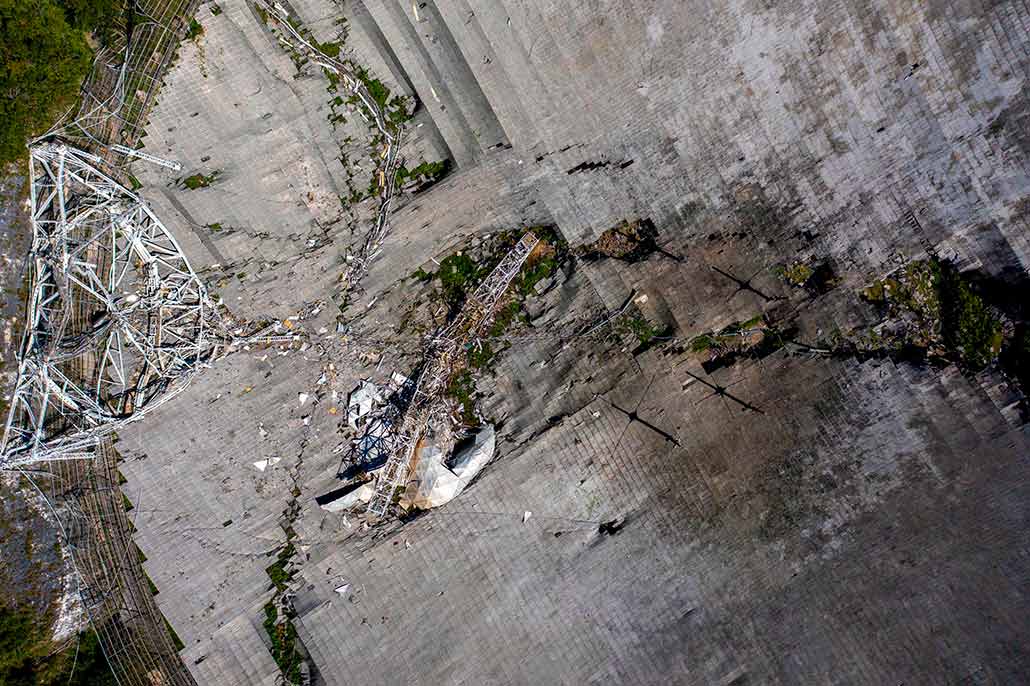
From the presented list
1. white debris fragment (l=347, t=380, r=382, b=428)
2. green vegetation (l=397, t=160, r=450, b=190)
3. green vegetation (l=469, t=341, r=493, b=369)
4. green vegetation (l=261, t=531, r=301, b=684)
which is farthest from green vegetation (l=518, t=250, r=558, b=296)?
green vegetation (l=261, t=531, r=301, b=684)

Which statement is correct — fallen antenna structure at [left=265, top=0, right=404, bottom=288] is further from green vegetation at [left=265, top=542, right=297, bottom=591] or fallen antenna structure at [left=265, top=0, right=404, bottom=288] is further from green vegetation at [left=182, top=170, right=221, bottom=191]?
green vegetation at [left=265, top=542, right=297, bottom=591]

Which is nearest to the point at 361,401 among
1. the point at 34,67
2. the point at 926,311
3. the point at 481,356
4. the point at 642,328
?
the point at 481,356

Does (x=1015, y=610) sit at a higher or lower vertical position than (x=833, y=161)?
lower

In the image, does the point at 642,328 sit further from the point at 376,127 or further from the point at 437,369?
the point at 376,127

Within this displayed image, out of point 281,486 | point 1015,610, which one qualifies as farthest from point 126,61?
point 1015,610

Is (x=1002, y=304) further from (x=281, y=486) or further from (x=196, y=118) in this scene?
(x=196, y=118)

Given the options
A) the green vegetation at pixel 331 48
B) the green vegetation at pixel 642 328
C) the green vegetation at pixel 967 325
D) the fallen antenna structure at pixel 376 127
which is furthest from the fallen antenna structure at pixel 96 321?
the green vegetation at pixel 967 325
